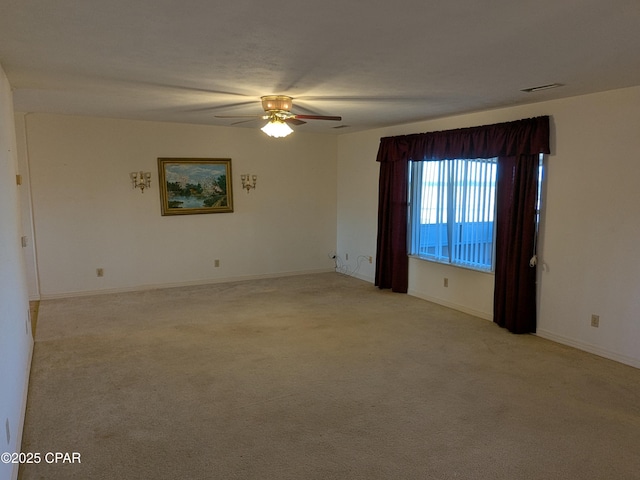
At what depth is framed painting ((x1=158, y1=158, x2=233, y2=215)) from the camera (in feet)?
20.0

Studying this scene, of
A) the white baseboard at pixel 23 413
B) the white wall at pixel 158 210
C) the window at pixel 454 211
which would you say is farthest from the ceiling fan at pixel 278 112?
the white baseboard at pixel 23 413

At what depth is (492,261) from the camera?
4836 mm

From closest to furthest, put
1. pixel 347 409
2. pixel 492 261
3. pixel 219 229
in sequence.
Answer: pixel 347 409
pixel 492 261
pixel 219 229

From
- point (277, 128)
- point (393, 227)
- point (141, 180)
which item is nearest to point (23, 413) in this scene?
point (277, 128)

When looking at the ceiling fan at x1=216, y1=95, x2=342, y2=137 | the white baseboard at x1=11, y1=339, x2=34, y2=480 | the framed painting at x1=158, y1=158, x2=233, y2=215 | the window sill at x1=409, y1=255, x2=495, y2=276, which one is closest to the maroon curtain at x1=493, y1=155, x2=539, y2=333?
the window sill at x1=409, y1=255, x2=495, y2=276

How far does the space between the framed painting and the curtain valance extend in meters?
2.36

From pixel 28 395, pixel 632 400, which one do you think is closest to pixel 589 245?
pixel 632 400

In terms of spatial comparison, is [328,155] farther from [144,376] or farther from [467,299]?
[144,376]

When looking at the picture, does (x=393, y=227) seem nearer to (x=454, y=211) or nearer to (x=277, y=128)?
(x=454, y=211)

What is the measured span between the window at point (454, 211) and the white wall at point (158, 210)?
6.67ft

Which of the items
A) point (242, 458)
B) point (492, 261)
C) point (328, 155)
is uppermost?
point (328, 155)

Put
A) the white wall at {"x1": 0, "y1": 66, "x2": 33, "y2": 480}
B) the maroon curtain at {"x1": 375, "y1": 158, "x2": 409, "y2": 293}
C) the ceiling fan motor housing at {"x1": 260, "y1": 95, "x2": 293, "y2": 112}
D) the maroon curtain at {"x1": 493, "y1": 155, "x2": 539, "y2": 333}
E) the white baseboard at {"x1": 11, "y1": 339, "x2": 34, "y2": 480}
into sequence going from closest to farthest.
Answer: the white wall at {"x1": 0, "y1": 66, "x2": 33, "y2": 480} → the white baseboard at {"x1": 11, "y1": 339, "x2": 34, "y2": 480} → the ceiling fan motor housing at {"x1": 260, "y1": 95, "x2": 293, "y2": 112} → the maroon curtain at {"x1": 493, "y1": 155, "x2": 539, "y2": 333} → the maroon curtain at {"x1": 375, "y1": 158, "x2": 409, "y2": 293}

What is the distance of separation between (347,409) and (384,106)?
2.99 m

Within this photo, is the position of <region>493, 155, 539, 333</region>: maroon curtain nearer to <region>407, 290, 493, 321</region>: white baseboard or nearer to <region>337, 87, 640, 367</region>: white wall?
<region>337, 87, 640, 367</region>: white wall
